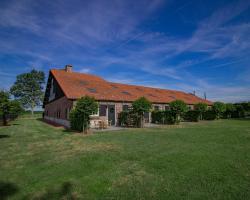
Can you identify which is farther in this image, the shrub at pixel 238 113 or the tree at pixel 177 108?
the shrub at pixel 238 113

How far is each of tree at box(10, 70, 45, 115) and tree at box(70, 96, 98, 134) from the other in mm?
38174

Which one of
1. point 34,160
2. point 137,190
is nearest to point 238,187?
point 137,190

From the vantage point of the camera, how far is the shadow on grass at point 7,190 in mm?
3244

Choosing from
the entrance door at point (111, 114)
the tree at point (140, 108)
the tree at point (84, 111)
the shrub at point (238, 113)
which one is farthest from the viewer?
the shrub at point (238, 113)

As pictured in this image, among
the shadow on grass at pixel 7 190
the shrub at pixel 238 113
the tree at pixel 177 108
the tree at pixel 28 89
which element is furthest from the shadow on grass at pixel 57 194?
the tree at pixel 28 89

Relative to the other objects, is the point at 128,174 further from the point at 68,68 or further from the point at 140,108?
the point at 68,68

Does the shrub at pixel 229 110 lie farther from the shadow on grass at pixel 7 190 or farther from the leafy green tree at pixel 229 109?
the shadow on grass at pixel 7 190

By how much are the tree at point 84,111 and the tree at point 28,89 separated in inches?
1503

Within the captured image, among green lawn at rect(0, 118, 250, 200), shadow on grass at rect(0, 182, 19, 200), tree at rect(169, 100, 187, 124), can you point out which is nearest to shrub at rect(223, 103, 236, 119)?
tree at rect(169, 100, 187, 124)

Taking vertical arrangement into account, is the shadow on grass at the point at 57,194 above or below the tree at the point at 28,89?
below

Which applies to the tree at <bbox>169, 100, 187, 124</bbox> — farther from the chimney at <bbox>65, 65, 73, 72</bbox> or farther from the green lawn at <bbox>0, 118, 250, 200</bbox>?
the chimney at <bbox>65, 65, 73, 72</bbox>

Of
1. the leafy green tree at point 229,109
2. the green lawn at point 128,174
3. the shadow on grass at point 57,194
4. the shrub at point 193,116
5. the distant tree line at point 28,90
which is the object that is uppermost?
the distant tree line at point 28,90

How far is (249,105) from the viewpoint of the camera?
27141 mm

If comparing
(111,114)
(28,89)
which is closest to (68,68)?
(111,114)
